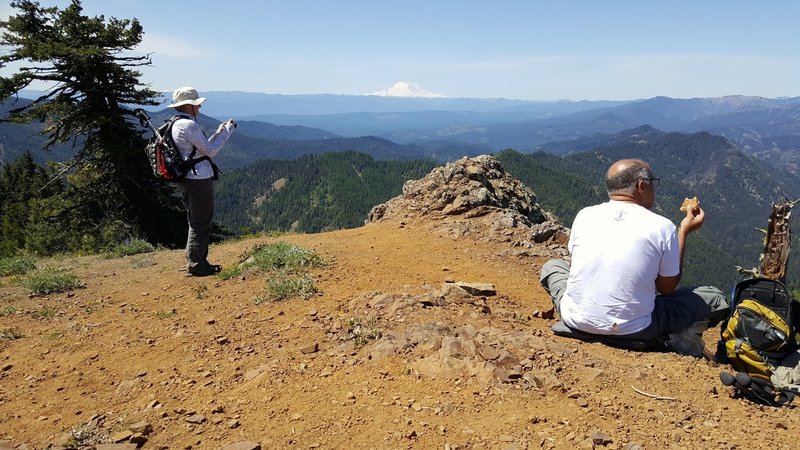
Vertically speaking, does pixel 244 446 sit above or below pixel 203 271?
above

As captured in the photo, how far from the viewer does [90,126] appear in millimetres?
20000

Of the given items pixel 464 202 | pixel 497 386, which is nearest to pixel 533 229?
pixel 464 202

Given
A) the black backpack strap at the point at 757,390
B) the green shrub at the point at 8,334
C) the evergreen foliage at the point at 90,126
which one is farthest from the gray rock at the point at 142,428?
the evergreen foliage at the point at 90,126

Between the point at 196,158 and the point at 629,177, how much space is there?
6491 millimetres

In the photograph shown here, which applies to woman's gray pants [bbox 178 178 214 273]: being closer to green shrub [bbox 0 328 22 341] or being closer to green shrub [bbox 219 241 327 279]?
green shrub [bbox 219 241 327 279]

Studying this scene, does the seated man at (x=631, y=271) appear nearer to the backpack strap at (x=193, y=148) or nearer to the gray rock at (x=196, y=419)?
the gray rock at (x=196, y=419)

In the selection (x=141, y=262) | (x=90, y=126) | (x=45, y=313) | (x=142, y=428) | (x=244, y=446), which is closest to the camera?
(x=244, y=446)

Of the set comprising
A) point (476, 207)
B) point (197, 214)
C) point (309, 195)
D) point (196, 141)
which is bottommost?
point (309, 195)

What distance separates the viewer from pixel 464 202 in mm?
12719

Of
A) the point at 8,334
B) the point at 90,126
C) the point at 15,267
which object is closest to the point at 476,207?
the point at 8,334

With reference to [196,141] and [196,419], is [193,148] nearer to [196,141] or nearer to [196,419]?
[196,141]

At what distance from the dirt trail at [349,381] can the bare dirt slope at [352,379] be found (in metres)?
0.02

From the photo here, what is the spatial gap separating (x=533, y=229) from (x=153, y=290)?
7.94 metres

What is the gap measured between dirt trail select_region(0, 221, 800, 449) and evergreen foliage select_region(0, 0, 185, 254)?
46.4ft
